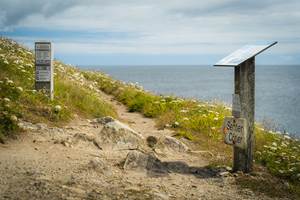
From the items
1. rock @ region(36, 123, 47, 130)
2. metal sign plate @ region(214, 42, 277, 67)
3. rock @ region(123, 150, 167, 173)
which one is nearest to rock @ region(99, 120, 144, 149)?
rock @ region(123, 150, 167, 173)

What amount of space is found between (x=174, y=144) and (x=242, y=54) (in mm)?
3586

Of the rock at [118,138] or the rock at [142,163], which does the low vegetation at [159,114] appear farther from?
the rock at [118,138]

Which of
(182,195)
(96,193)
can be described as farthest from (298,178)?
(96,193)

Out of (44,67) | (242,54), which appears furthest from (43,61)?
(242,54)

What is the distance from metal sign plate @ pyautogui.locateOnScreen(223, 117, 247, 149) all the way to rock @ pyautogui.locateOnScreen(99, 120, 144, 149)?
9.13 feet

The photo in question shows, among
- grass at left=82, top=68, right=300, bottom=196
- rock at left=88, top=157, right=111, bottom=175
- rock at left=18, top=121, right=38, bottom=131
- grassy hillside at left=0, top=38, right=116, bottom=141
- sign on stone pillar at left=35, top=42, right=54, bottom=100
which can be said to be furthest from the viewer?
sign on stone pillar at left=35, top=42, right=54, bottom=100

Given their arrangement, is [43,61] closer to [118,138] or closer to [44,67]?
[44,67]

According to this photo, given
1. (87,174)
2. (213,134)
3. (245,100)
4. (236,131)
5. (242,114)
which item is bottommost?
(87,174)

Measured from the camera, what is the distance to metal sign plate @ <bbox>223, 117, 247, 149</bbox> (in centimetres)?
1122

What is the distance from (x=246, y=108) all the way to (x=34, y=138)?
567 cm

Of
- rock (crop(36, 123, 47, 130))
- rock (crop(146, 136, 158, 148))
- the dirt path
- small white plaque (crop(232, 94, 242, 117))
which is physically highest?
small white plaque (crop(232, 94, 242, 117))

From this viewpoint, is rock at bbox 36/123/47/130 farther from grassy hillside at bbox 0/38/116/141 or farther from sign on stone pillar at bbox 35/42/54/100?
sign on stone pillar at bbox 35/42/54/100

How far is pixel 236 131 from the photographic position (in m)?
11.4

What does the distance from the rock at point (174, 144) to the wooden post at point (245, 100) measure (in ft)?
7.51
